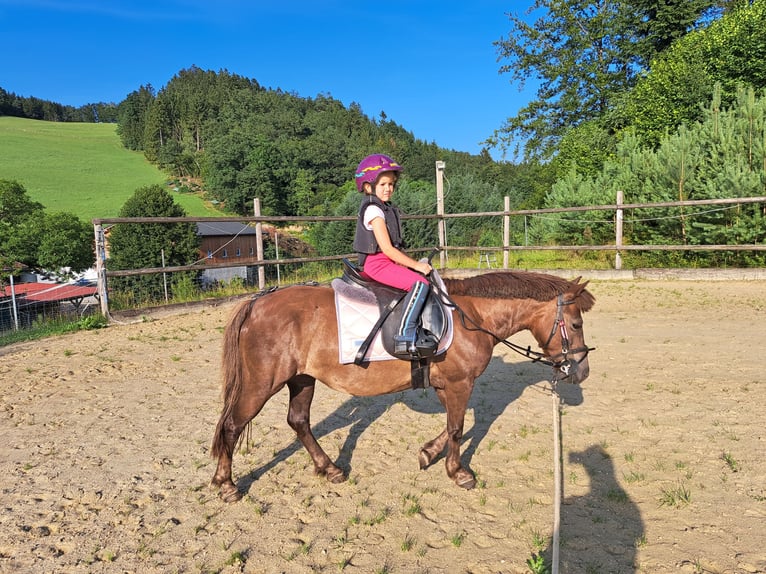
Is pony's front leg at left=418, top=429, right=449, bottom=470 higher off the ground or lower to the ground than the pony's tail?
lower

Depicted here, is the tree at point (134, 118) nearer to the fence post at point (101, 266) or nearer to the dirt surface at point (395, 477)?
the fence post at point (101, 266)

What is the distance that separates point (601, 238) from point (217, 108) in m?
92.7

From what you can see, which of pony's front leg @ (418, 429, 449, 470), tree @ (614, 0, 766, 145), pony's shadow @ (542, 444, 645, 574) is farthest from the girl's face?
tree @ (614, 0, 766, 145)

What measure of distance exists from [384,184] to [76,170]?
74.6 meters

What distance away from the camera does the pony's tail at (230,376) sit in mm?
3588

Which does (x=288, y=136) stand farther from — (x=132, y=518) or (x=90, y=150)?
(x=132, y=518)

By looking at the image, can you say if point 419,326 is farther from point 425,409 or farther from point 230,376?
point 425,409

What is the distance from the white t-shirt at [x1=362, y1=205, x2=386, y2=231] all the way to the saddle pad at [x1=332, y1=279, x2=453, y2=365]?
53 cm

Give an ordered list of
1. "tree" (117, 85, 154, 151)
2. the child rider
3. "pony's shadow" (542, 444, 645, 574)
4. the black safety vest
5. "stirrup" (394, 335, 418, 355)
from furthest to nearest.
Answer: "tree" (117, 85, 154, 151), the black safety vest, the child rider, "stirrup" (394, 335, 418, 355), "pony's shadow" (542, 444, 645, 574)

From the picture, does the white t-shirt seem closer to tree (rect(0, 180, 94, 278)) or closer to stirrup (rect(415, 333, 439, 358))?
stirrup (rect(415, 333, 439, 358))

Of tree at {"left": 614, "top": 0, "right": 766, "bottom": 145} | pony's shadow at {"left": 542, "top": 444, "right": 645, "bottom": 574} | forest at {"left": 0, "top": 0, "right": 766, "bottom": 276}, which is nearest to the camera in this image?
pony's shadow at {"left": 542, "top": 444, "right": 645, "bottom": 574}

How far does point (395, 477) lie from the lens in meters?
3.85

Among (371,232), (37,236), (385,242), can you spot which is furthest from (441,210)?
(37,236)

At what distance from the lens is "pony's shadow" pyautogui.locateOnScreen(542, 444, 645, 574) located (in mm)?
2736
